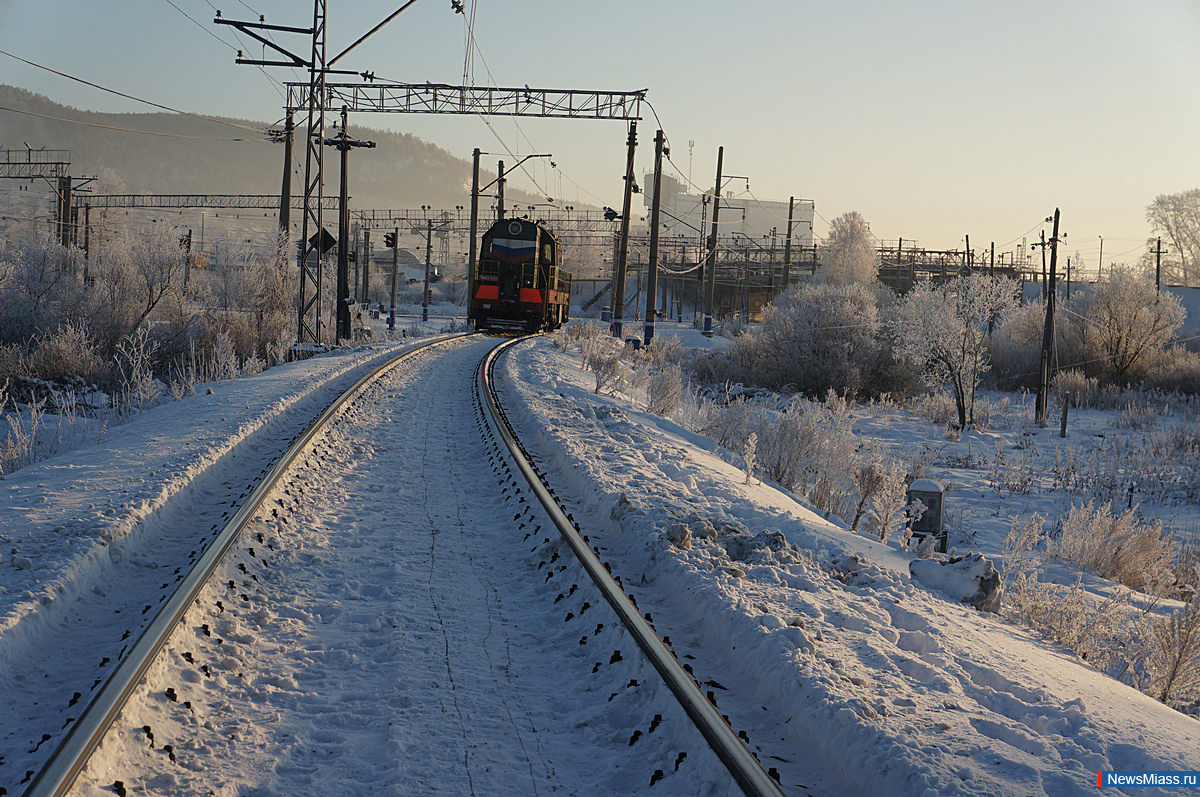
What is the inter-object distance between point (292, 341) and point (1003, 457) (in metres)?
19.7

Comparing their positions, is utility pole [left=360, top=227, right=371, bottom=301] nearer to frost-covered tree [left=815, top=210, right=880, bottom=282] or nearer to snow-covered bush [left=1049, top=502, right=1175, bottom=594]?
frost-covered tree [left=815, top=210, right=880, bottom=282]

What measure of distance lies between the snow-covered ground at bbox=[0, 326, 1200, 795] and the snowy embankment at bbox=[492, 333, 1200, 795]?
0.6 inches

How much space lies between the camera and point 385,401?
12.5 m

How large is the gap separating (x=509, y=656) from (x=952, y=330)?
22.6 meters

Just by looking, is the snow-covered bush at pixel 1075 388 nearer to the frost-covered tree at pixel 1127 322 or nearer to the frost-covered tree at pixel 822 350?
the frost-covered tree at pixel 1127 322

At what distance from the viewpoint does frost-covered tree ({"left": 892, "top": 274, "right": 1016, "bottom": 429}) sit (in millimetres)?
22938

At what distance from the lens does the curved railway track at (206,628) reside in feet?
8.81

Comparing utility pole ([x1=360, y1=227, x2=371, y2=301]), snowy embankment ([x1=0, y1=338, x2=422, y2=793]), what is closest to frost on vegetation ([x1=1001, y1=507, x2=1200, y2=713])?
snowy embankment ([x1=0, y1=338, x2=422, y2=793])

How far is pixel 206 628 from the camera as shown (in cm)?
399

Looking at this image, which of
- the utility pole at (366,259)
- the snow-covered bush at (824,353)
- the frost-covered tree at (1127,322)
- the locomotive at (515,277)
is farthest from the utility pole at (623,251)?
the utility pole at (366,259)

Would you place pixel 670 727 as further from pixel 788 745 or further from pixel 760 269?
pixel 760 269

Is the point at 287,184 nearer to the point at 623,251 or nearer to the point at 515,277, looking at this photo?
the point at 515,277

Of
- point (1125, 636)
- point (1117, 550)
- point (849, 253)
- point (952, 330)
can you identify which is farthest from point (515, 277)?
point (849, 253)

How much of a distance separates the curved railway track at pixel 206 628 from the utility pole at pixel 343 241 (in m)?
17.8
